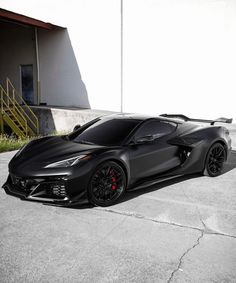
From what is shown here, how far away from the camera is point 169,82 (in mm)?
11711

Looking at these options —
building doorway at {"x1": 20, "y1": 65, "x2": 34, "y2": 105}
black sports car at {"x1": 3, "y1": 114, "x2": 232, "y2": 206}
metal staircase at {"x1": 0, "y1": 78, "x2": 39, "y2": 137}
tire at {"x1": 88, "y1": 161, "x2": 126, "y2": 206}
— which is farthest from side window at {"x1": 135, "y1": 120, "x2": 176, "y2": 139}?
building doorway at {"x1": 20, "y1": 65, "x2": 34, "y2": 105}

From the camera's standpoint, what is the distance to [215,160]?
6.00 m

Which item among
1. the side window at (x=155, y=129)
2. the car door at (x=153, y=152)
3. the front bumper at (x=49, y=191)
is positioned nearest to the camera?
the front bumper at (x=49, y=191)

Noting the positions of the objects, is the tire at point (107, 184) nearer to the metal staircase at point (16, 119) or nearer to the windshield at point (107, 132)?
the windshield at point (107, 132)

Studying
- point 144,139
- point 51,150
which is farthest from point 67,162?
point 144,139

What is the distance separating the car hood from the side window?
76 cm

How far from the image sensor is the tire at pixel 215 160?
589cm

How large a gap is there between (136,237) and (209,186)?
228cm

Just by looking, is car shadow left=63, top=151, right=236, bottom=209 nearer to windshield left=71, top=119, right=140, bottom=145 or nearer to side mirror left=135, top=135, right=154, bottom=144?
side mirror left=135, top=135, right=154, bottom=144

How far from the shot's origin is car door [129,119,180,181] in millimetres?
4832

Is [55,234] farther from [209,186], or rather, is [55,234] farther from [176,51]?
[176,51]

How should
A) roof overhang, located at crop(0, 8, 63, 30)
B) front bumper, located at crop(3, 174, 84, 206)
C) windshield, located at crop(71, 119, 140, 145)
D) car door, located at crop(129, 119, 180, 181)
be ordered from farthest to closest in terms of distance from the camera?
roof overhang, located at crop(0, 8, 63, 30), windshield, located at crop(71, 119, 140, 145), car door, located at crop(129, 119, 180, 181), front bumper, located at crop(3, 174, 84, 206)

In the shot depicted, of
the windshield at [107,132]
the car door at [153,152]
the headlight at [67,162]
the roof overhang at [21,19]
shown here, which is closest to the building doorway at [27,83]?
the roof overhang at [21,19]

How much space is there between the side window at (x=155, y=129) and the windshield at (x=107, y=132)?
0.13m
